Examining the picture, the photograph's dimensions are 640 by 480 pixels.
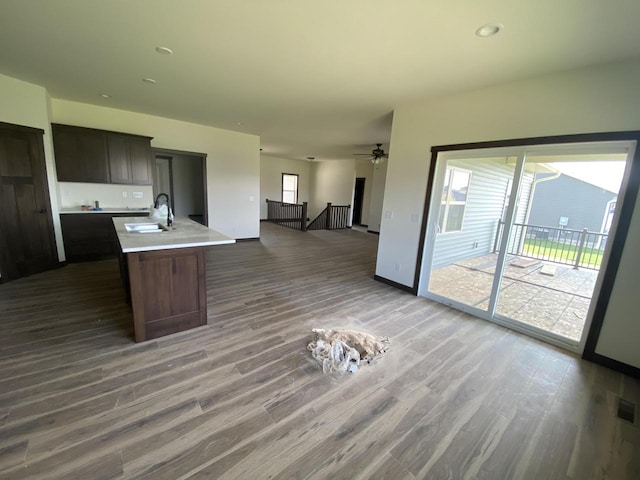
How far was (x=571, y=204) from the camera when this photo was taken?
Result: 323 cm

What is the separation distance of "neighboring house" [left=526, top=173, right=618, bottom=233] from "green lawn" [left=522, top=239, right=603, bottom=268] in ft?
2.60

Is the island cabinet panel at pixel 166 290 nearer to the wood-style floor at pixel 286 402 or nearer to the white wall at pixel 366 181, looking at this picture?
the wood-style floor at pixel 286 402

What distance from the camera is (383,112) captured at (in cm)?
425

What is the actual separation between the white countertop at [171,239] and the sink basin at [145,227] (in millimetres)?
69

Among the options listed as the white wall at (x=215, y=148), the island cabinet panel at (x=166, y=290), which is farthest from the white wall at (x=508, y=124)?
the white wall at (x=215, y=148)

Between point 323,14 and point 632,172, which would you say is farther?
point 632,172

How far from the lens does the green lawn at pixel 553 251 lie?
406 centimetres

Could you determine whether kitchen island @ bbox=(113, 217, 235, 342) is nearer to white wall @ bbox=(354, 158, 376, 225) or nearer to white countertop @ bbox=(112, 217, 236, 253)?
white countertop @ bbox=(112, 217, 236, 253)

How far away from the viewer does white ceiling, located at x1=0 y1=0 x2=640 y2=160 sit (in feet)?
6.15

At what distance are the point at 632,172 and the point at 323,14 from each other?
2.95m

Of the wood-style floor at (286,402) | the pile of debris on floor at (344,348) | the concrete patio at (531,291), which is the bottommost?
the wood-style floor at (286,402)

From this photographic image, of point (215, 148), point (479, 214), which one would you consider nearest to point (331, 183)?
point (215, 148)

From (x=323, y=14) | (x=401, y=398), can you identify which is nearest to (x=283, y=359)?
(x=401, y=398)

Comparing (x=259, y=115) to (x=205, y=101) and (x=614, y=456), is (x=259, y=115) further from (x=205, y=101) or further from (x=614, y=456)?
(x=614, y=456)
